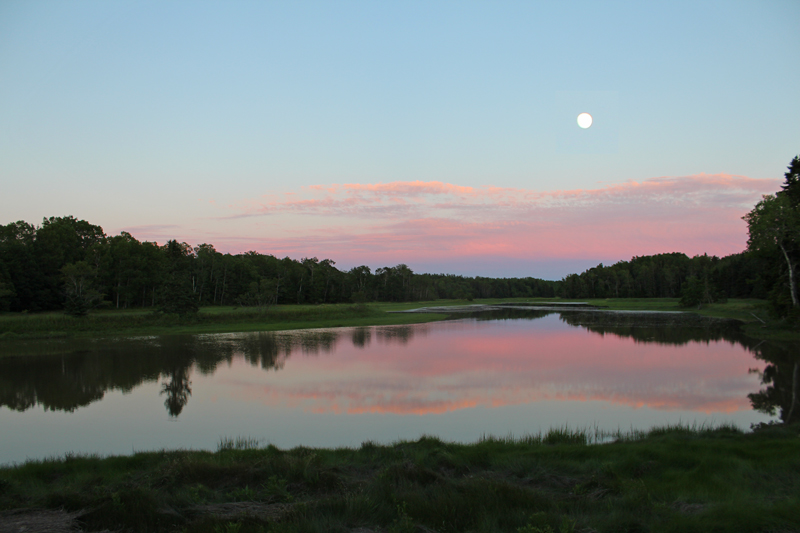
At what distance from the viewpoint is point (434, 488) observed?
295 inches

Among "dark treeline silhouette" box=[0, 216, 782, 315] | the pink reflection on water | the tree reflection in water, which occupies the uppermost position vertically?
"dark treeline silhouette" box=[0, 216, 782, 315]

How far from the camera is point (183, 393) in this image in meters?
18.8

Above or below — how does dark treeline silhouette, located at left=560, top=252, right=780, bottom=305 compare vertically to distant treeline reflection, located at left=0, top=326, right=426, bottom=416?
above

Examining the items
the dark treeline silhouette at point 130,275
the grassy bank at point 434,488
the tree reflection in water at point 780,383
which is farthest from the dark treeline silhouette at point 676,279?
the dark treeline silhouette at point 130,275

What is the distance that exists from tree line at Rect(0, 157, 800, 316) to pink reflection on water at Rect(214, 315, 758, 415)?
10599 mm

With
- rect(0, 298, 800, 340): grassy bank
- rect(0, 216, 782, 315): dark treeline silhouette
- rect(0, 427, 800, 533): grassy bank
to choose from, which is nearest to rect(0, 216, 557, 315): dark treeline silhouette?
rect(0, 216, 782, 315): dark treeline silhouette

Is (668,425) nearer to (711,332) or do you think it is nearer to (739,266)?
(711,332)

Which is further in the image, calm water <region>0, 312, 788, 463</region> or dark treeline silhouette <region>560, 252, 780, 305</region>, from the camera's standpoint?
dark treeline silhouette <region>560, 252, 780, 305</region>

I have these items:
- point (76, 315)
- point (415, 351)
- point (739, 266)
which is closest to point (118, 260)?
point (76, 315)

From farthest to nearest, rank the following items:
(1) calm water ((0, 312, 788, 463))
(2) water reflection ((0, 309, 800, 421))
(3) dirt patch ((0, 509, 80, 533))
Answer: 1. (2) water reflection ((0, 309, 800, 421))
2. (1) calm water ((0, 312, 788, 463))
3. (3) dirt patch ((0, 509, 80, 533))

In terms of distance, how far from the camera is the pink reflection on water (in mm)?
16641

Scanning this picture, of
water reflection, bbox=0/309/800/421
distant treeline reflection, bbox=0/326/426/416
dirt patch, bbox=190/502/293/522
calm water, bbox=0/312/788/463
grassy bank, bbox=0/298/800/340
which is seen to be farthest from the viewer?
grassy bank, bbox=0/298/800/340

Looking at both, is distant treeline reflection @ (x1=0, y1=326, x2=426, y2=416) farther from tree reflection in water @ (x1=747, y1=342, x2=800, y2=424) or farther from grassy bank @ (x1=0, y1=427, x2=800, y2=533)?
tree reflection in water @ (x1=747, y1=342, x2=800, y2=424)

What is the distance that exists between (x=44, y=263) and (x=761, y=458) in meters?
68.9
